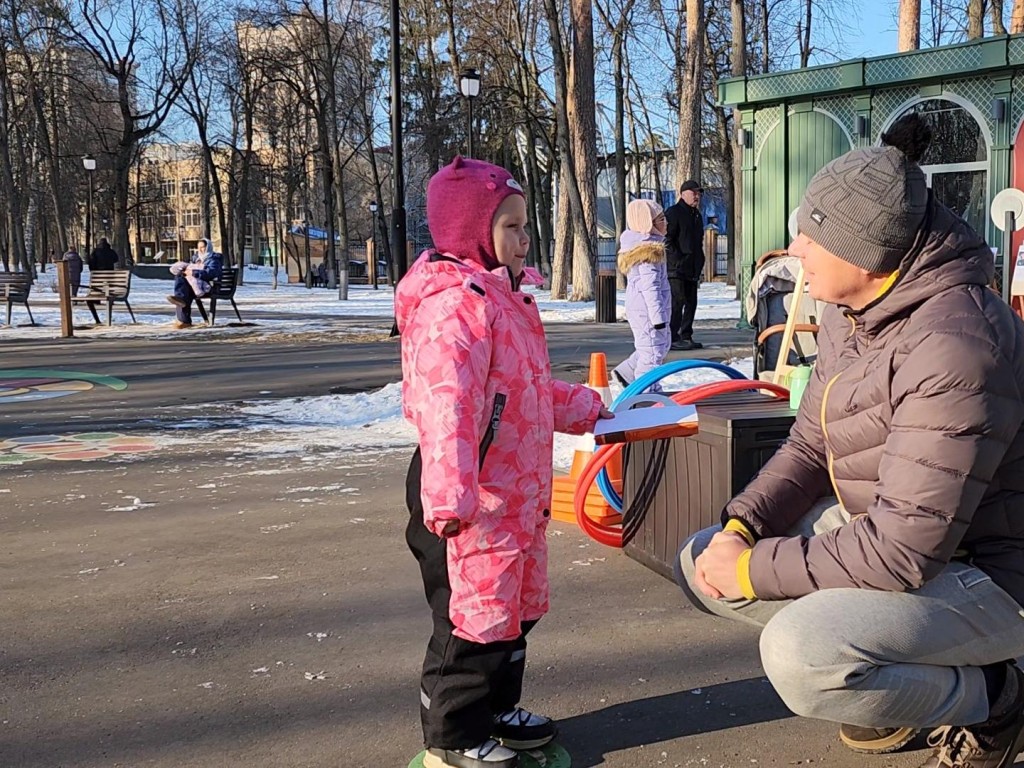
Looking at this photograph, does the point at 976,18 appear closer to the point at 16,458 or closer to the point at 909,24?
the point at 909,24

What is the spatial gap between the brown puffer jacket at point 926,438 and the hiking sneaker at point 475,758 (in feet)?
2.91

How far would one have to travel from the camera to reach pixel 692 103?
808 inches

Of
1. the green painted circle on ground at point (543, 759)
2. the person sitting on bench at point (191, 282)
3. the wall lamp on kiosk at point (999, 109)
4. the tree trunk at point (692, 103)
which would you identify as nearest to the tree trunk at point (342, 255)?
the person sitting on bench at point (191, 282)

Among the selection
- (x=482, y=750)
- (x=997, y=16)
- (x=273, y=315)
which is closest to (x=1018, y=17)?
(x=997, y=16)

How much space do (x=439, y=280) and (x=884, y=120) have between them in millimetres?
14376

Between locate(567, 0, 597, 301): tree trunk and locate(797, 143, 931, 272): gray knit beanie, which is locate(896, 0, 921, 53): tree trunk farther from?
locate(797, 143, 931, 272): gray knit beanie

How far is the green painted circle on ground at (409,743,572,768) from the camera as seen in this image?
9.17ft

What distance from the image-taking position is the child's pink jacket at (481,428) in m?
2.52

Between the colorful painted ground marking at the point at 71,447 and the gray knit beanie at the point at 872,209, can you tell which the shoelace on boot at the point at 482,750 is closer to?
the gray knit beanie at the point at 872,209

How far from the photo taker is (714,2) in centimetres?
3312

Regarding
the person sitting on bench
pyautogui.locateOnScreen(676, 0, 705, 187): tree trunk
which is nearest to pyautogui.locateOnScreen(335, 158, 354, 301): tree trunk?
the person sitting on bench

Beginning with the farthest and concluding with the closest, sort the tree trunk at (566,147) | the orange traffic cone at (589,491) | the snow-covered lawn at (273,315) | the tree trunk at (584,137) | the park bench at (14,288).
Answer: the tree trunk at (566,147)
the tree trunk at (584,137)
the park bench at (14,288)
the snow-covered lawn at (273,315)
the orange traffic cone at (589,491)

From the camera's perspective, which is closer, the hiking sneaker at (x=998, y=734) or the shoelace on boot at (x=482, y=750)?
the hiking sneaker at (x=998, y=734)

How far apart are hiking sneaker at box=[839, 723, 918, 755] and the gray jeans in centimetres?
46
